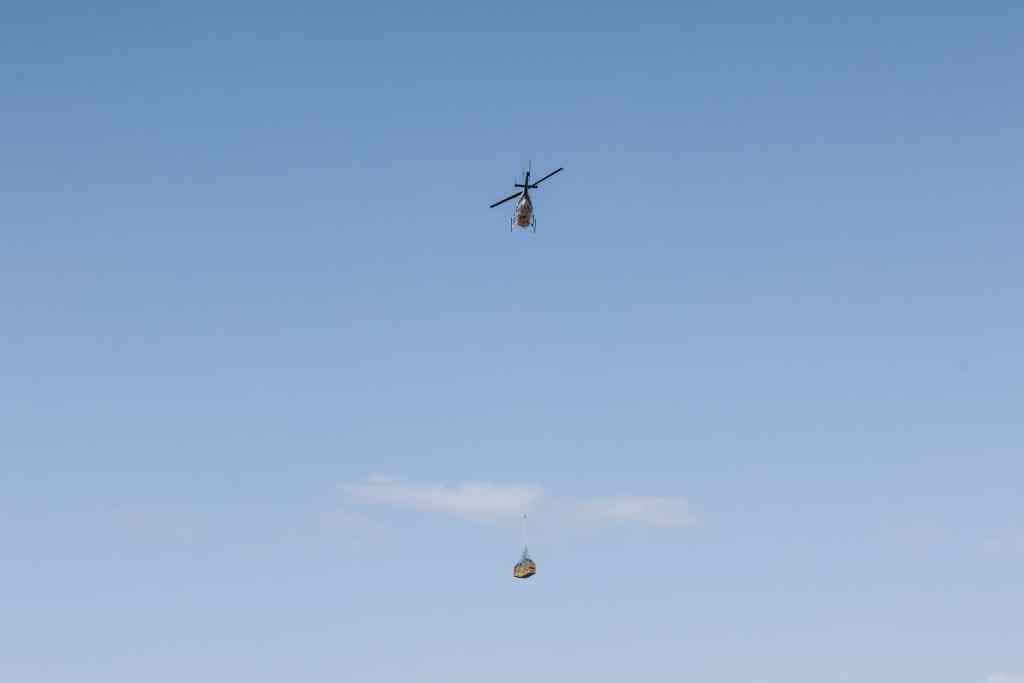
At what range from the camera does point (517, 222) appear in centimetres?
18050

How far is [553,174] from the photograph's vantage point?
594 ft

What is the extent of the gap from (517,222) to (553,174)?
728cm
